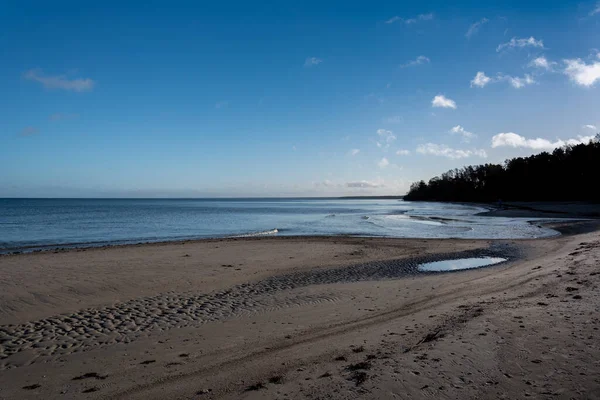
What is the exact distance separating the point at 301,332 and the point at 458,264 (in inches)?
457

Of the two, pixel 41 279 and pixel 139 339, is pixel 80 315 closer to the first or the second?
pixel 139 339

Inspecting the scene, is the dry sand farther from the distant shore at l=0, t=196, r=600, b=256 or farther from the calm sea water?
the calm sea water

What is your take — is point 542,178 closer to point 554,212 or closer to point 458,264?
point 554,212

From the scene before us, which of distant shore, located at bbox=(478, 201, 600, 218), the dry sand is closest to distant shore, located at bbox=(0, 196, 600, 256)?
distant shore, located at bbox=(478, 201, 600, 218)

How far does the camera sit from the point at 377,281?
1317 cm

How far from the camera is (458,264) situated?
1673 centimetres

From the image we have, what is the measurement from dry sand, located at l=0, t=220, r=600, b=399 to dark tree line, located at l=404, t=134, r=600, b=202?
83483 millimetres

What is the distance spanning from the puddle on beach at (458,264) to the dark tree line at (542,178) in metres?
78.8

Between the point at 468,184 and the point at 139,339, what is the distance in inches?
5893

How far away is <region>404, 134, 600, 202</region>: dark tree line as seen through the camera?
267ft

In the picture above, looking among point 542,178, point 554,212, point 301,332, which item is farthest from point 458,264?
point 542,178

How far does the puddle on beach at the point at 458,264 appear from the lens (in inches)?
620

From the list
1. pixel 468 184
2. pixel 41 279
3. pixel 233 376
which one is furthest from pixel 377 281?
pixel 468 184

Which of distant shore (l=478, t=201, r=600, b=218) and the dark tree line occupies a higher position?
the dark tree line
